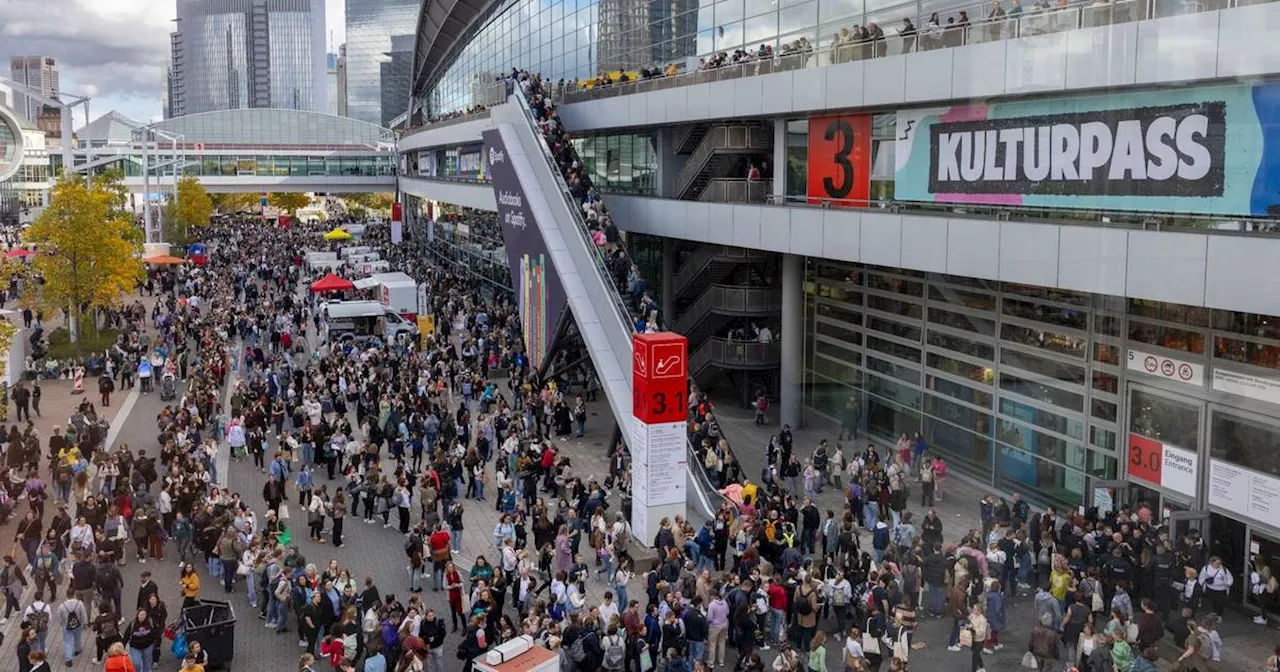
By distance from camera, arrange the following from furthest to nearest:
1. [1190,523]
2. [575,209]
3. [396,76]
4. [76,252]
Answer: [396,76], [76,252], [575,209], [1190,523]

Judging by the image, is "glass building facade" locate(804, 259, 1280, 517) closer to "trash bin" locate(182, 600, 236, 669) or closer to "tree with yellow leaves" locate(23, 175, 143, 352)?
"trash bin" locate(182, 600, 236, 669)

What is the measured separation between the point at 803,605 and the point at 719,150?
54.3ft

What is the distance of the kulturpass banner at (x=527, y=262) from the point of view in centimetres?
2878

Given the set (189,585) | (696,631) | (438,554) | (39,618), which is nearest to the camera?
(696,631)

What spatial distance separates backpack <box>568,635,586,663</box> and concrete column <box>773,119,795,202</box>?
14.6 meters

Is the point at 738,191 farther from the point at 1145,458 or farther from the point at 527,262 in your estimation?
the point at 1145,458

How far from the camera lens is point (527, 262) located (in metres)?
31.3

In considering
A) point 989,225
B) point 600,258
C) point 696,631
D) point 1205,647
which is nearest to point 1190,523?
point 1205,647

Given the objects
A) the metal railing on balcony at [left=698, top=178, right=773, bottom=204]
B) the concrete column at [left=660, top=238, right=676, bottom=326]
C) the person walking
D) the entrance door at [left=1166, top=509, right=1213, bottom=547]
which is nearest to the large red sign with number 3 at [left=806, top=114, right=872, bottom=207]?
the metal railing on balcony at [left=698, top=178, right=773, bottom=204]

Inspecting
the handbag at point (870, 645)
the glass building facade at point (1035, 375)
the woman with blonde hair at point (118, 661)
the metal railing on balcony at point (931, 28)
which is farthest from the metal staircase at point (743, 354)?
the woman with blonde hair at point (118, 661)

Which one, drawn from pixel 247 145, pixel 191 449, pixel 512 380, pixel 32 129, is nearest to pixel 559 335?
pixel 512 380

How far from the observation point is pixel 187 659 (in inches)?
476

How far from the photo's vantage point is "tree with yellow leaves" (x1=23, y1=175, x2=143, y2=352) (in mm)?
36750

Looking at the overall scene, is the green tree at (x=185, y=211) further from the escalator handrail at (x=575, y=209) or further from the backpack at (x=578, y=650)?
the backpack at (x=578, y=650)
